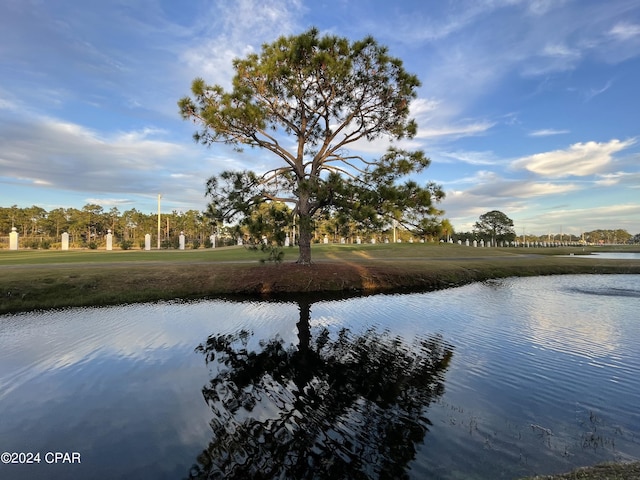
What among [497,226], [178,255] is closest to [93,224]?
[178,255]

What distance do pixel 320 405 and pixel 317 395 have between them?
1.60ft

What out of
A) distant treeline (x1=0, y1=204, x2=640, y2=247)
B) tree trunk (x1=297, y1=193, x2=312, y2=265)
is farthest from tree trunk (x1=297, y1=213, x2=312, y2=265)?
distant treeline (x1=0, y1=204, x2=640, y2=247)

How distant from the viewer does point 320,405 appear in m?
7.02

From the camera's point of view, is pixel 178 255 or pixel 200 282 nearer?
pixel 200 282

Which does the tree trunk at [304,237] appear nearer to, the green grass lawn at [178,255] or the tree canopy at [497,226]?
the green grass lawn at [178,255]

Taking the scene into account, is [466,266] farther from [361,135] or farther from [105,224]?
[105,224]

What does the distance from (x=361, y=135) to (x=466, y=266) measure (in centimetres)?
1630

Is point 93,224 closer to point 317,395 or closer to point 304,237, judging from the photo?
point 304,237

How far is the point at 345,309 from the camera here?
1630 cm

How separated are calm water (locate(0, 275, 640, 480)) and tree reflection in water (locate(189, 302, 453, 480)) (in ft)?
0.11

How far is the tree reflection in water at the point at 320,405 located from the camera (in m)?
5.15

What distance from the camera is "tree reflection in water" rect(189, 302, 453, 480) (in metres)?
5.15

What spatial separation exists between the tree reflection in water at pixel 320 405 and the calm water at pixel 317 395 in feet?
0.11

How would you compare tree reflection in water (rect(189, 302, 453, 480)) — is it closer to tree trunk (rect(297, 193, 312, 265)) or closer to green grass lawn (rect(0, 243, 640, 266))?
tree trunk (rect(297, 193, 312, 265))
